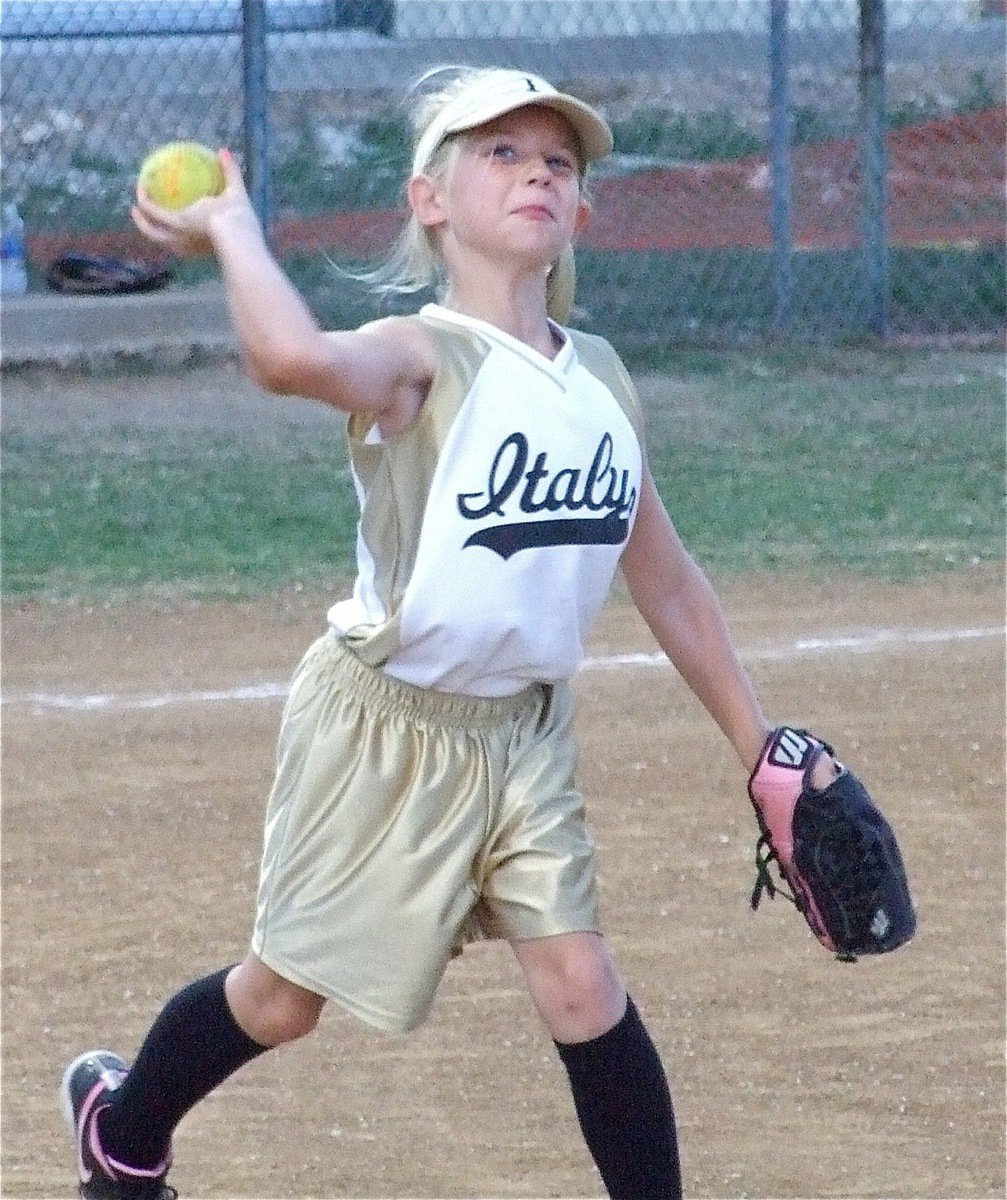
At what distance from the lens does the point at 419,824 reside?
107 inches

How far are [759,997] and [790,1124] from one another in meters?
0.50

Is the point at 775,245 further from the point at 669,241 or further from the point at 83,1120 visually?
the point at 83,1120

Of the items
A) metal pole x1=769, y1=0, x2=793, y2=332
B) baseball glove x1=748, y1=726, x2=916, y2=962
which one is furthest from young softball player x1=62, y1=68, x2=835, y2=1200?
metal pole x1=769, y1=0, x2=793, y2=332

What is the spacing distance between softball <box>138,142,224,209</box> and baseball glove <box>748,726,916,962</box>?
3.38 ft

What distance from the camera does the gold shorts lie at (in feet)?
8.87

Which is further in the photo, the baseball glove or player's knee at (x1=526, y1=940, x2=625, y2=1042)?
the baseball glove

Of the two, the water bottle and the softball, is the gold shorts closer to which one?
the softball

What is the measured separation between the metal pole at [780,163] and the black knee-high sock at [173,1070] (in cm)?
815

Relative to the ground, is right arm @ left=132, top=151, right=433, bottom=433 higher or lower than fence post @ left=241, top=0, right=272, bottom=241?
higher

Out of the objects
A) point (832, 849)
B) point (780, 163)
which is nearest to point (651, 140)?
point (780, 163)

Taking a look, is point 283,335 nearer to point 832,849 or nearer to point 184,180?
point 184,180

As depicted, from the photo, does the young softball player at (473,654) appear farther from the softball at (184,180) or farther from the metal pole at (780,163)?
the metal pole at (780,163)

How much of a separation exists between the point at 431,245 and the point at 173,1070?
114cm

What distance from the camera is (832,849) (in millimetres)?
2883
